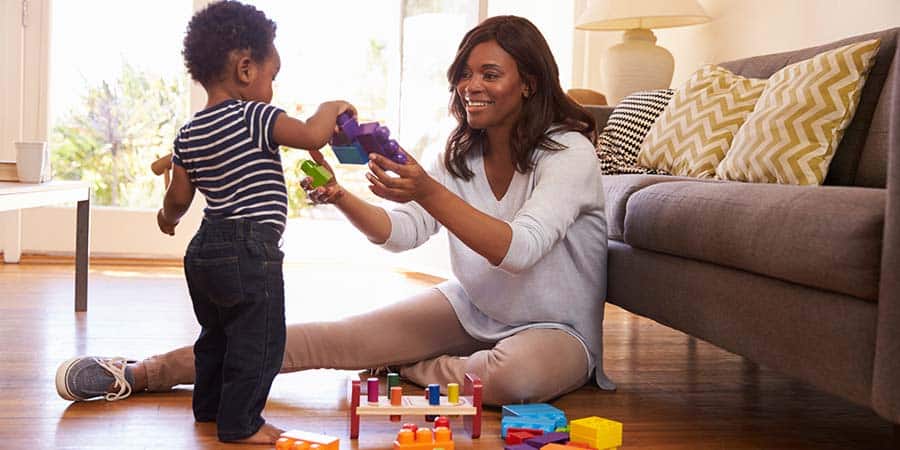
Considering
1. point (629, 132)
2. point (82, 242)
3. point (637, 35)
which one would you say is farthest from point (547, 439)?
point (637, 35)

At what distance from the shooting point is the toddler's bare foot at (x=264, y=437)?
158 centimetres

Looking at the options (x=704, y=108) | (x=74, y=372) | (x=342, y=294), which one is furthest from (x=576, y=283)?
(x=342, y=294)

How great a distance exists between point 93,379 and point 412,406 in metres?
0.61

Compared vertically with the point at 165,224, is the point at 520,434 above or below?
below

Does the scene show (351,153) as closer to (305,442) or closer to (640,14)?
(305,442)

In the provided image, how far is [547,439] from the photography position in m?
1.59

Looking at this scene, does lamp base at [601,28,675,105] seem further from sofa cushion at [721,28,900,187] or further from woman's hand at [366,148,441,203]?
woman's hand at [366,148,441,203]

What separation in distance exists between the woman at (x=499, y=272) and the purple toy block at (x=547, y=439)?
24 cm

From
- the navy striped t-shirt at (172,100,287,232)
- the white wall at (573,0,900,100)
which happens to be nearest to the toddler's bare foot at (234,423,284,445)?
the navy striped t-shirt at (172,100,287,232)

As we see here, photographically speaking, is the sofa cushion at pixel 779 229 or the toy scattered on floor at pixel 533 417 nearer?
the sofa cushion at pixel 779 229

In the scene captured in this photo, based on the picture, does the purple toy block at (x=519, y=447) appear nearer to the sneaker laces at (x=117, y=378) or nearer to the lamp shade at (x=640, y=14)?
the sneaker laces at (x=117, y=378)

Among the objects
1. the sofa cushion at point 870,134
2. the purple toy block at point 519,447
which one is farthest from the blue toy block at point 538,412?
the sofa cushion at point 870,134

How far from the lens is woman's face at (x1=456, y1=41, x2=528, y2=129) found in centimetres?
202

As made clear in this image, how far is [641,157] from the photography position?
2.77 metres
